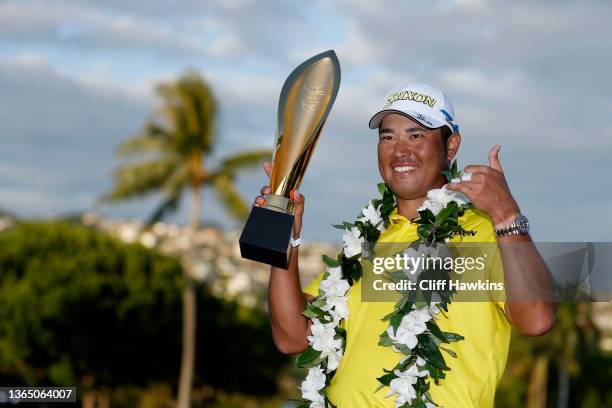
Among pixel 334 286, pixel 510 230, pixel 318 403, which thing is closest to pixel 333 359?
pixel 318 403

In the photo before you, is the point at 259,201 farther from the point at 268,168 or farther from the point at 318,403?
the point at 318,403

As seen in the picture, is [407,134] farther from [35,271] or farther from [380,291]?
[35,271]

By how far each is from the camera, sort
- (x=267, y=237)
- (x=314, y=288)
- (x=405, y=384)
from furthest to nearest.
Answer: (x=314, y=288), (x=405, y=384), (x=267, y=237)

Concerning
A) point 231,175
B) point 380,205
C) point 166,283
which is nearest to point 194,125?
point 231,175

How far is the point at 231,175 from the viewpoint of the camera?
3400cm

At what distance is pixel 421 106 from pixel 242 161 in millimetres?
29851

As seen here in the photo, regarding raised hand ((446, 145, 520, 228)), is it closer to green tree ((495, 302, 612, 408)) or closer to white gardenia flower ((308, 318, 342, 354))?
white gardenia flower ((308, 318, 342, 354))

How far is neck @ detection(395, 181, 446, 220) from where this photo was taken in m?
4.18

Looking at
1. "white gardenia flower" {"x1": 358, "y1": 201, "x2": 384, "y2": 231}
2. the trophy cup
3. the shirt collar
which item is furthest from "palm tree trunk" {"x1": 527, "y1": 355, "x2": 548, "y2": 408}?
the trophy cup

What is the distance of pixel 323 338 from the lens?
416 cm

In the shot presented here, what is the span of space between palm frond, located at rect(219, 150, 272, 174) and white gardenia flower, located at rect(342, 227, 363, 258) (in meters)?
29.0

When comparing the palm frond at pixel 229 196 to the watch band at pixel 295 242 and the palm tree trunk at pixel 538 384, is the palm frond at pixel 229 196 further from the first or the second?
the palm tree trunk at pixel 538 384

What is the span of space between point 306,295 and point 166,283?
34570 mm

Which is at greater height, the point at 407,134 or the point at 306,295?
the point at 407,134
